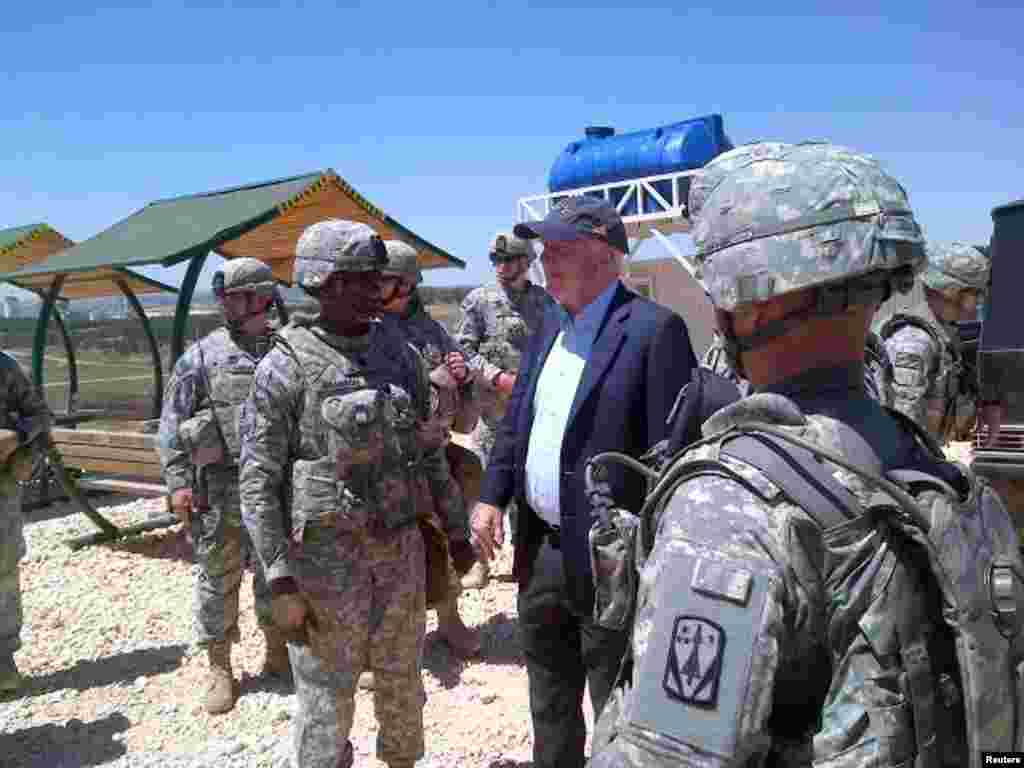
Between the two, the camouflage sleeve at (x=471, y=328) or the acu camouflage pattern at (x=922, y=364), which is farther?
the camouflage sleeve at (x=471, y=328)

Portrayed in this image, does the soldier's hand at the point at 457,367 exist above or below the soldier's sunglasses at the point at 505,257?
below

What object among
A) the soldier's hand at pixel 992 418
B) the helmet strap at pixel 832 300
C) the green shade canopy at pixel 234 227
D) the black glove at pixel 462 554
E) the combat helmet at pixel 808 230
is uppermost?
the green shade canopy at pixel 234 227

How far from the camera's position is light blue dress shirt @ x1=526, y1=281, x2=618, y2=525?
2648mm

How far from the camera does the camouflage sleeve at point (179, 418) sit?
4.50 meters

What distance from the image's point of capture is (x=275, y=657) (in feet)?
15.2

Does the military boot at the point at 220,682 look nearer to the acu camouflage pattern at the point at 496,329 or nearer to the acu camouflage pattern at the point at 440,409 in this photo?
the acu camouflage pattern at the point at 440,409

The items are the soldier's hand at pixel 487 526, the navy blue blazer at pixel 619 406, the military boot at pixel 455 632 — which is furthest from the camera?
the military boot at pixel 455 632

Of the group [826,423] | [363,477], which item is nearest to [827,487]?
[826,423]

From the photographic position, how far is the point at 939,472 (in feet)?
3.80

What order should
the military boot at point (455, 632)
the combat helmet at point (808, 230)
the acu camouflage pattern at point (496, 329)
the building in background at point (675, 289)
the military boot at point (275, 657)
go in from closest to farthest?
the combat helmet at point (808, 230)
the military boot at point (275, 657)
the military boot at point (455, 632)
the acu camouflage pattern at point (496, 329)
the building in background at point (675, 289)

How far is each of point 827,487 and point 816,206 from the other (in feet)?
1.26

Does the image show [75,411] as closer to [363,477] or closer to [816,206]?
[363,477]

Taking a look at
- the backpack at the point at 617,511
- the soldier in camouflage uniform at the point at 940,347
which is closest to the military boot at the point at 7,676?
the backpack at the point at 617,511

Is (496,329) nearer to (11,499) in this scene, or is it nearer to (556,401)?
(11,499)
